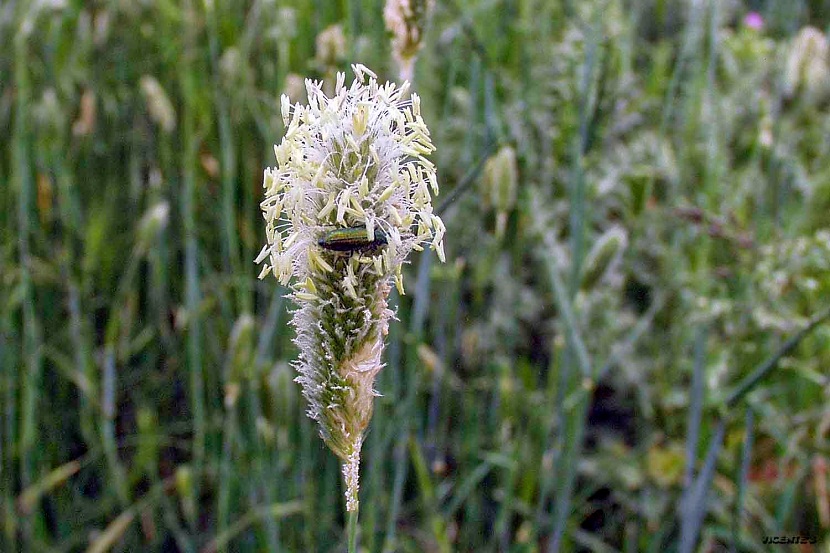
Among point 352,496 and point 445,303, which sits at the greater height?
point 445,303

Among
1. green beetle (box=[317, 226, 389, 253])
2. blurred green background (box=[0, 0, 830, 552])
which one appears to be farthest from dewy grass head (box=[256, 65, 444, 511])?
blurred green background (box=[0, 0, 830, 552])

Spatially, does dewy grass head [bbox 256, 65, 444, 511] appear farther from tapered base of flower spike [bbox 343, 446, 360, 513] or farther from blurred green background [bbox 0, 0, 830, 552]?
A: blurred green background [bbox 0, 0, 830, 552]

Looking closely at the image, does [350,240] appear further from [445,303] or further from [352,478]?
[445,303]

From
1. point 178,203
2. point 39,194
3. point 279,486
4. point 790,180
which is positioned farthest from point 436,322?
point 39,194

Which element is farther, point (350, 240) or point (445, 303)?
point (445, 303)

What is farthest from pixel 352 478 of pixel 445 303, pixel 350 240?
pixel 445 303

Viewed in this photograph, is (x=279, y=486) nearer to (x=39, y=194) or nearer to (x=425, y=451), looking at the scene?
(x=425, y=451)
